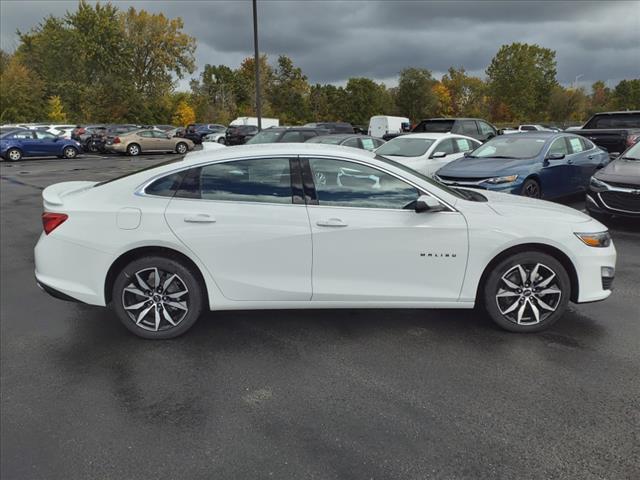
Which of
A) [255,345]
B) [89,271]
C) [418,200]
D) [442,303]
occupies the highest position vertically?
[418,200]

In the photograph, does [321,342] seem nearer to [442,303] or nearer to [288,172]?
→ [442,303]

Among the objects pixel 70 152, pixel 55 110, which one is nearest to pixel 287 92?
pixel 55 110

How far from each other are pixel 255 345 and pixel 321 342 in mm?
504

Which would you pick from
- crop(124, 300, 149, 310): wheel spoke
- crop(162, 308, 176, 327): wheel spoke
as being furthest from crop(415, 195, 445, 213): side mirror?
crop(124, 300, 149, 310): wheel spoke

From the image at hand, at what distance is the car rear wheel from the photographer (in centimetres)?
2719

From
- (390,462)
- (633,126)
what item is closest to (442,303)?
(390,462)

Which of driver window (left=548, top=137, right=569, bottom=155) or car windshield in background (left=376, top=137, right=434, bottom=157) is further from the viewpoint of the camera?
car windshield in background (left=376, top=137, right=434, bottom=157)

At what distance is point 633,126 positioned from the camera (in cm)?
1432

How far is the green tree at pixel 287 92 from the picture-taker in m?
60.5

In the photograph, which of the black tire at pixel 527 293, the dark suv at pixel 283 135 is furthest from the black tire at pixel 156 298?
the dark suv at pixel 283 135

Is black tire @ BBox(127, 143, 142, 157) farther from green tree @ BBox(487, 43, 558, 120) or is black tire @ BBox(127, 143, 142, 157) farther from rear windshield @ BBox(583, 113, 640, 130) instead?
green tree @ BBox(487, 43, 558, 120)

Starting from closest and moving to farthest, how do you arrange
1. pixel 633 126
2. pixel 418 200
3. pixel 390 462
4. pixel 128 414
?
pixel 390 462 → pixel 128 414 → pixel 418 200 → pixel 633 126

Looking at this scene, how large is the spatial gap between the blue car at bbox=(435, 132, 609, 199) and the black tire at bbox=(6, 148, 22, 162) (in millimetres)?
21402

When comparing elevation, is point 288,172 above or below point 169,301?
above
